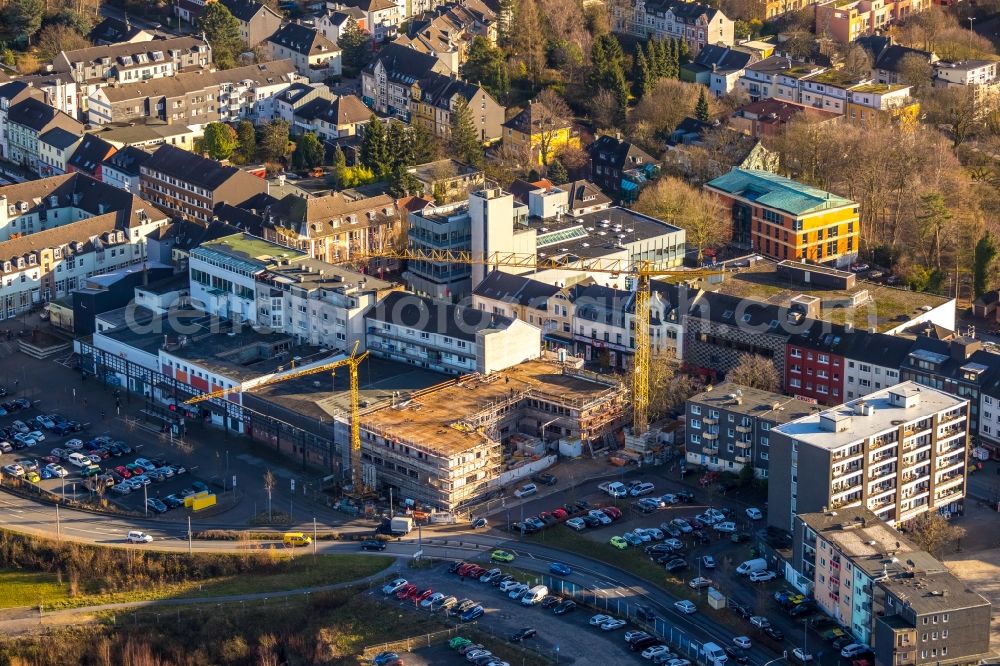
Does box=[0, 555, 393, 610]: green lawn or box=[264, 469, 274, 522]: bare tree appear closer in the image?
box=[0, 555, 393, 610]: green lawn

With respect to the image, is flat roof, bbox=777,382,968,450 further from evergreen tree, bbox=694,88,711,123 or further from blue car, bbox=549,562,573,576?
evergreen tree, bbox=694,88,711,123

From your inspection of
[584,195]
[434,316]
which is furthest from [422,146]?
[434,316]

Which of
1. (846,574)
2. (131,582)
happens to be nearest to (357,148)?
(131,582)

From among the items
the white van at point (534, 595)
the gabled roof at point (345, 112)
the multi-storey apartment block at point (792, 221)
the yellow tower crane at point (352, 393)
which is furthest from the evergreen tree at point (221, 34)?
the white van at point (534, 595)

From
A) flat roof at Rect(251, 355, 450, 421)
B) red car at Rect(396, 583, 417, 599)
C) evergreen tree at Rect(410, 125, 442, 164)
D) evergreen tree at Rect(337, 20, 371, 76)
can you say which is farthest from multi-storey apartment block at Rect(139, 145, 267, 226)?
red car at Rect(396, 583, 417, 599)

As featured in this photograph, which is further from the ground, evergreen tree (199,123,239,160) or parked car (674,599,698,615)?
evergreen tree (199,123,239,160)
